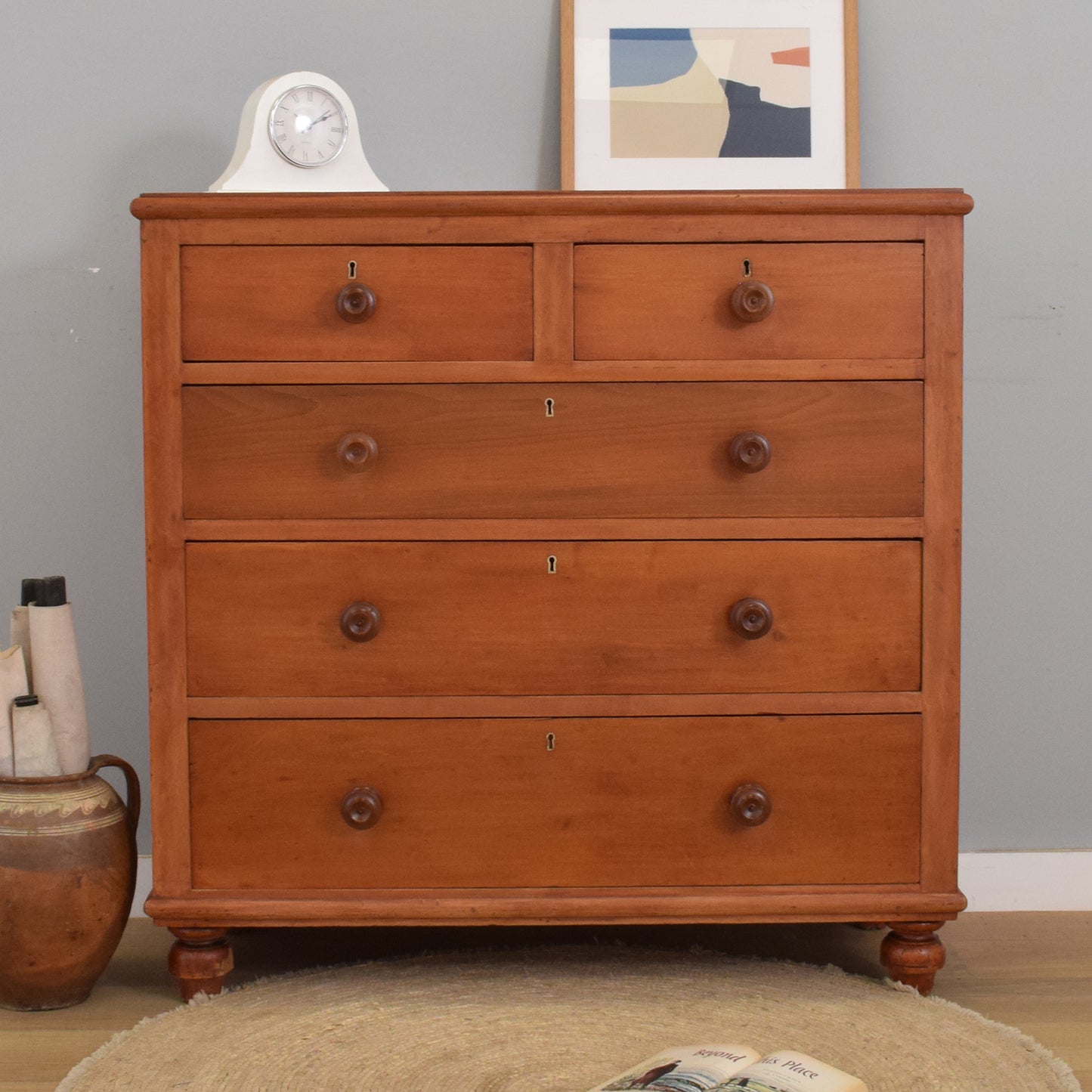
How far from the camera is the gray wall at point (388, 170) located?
2039 mm

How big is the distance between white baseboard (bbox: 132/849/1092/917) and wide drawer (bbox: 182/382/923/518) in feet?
2.85

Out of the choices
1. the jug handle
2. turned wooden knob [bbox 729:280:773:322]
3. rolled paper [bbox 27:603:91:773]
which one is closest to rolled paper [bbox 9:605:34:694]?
rolled paper [bbox 27:603:91:773]

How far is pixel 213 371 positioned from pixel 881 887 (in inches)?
45.7

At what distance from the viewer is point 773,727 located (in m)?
1.57

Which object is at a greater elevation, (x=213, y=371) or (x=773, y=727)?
(x=213, y=371)

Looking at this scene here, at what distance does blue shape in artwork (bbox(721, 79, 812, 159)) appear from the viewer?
2.02m

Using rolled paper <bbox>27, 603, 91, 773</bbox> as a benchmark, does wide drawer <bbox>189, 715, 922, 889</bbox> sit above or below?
below

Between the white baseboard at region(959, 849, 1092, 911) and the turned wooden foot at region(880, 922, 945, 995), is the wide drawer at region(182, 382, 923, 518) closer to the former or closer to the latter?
the turned wooden foot at region(880, 922, 945, 995)

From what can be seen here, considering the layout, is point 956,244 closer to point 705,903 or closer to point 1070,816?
point 705,903

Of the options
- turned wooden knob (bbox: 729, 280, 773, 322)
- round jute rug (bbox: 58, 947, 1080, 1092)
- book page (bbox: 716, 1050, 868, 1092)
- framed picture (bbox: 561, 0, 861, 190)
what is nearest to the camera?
book page (bbox: 716, 1050, 868, 1092)

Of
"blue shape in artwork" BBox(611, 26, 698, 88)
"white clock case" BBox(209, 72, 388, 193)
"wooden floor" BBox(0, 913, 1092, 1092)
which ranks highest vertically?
"blue shape in artwork" BBox(611, 26, 698, 88)

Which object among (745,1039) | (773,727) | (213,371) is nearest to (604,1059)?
(745,1039)

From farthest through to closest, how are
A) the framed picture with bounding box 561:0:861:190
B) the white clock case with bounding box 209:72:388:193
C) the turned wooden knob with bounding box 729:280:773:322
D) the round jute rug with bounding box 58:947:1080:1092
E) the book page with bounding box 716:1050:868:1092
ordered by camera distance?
1. the framed picture with bounding box 561:0:861:190
2. the white clock case with bounding box 209:72:388:193
3. the turned wooden knob with bounding box 729:280:773:322
4. the round jute rug with bounding box 58:947:1080:1092
5. the book page with bounding box 716:1050:868:1092

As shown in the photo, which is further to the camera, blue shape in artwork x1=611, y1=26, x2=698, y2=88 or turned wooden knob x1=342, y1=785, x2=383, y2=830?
blue shape in artwork x1=611, y1=26, x2=698, y2=88
